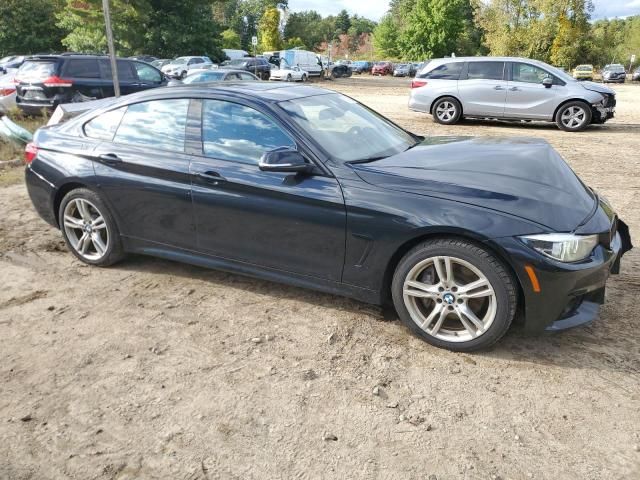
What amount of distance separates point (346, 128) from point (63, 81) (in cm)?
1017

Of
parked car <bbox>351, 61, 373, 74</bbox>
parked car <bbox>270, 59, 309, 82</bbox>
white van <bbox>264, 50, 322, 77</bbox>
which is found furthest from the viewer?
parked car <bbox>351, 61, 373, 74</bbox>

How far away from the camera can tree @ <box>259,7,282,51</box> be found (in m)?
67.4

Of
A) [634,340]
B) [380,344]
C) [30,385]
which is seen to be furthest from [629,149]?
[30,385]

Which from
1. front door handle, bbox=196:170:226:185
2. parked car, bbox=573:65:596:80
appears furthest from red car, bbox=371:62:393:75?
front door handle, bbox=196:170:226:185

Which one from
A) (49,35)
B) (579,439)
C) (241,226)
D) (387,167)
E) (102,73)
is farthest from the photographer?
(49,35)

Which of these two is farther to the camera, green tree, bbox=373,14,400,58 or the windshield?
green tree, bbox=373,14,400,58

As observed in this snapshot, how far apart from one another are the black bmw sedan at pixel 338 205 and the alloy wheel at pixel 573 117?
9420 mm

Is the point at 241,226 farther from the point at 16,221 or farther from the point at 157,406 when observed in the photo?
the point at 16,221

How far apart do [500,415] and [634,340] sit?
127 cm

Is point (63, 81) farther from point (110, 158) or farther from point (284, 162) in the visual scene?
point (284, 162)

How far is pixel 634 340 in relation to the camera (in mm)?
3447

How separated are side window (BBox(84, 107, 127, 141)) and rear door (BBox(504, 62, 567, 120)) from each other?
34.9 feet

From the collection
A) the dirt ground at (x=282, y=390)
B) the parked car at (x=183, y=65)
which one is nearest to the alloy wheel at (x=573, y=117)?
the dirt ground at (x=282, y=390)

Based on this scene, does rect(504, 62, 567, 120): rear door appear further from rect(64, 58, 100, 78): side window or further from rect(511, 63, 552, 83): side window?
rect(64, 58, 100, 78): side window
